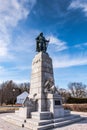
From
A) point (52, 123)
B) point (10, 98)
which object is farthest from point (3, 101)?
point (52, 123)

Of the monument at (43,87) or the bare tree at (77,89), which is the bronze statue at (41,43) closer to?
the monument at (43,87)

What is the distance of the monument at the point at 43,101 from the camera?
8.79 metres

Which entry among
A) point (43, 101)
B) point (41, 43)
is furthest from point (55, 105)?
point (41, 43)

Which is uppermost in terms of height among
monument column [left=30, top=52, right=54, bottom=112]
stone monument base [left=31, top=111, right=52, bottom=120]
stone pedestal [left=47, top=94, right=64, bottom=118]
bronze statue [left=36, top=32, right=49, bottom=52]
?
bronze statue [left=36, top=32, right=49, bottom=52]

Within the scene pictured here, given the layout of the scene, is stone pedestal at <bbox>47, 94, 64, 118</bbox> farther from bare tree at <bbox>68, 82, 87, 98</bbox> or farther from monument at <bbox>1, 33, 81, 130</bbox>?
bare tree at <bbox>68, 82, 87, 98</bbox>

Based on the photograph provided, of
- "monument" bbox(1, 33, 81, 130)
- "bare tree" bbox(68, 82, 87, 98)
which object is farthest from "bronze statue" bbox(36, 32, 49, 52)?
"bare tree" bbox(68, 82, 87, 98)

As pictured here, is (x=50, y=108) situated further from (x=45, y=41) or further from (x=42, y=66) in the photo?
(x=45, y=41)

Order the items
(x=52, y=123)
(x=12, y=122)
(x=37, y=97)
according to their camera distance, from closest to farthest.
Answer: (x=52, y=123)
(x=12, y=122)
(x=37, y=97)

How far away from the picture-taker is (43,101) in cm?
1079

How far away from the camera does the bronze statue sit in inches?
523

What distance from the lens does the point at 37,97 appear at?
11.0 meters

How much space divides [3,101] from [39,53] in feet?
99.0

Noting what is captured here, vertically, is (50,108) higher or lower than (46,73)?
lower

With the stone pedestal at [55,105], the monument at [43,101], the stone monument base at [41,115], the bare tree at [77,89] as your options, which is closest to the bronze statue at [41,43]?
the monument at [43,101]
